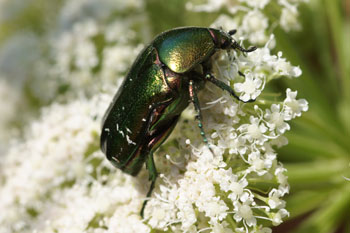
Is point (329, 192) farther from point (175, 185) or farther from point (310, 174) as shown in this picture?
point (175, 185)

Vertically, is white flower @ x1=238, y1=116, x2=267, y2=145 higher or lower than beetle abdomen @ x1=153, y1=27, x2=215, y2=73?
lower

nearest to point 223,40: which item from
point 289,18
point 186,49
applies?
point 186,49

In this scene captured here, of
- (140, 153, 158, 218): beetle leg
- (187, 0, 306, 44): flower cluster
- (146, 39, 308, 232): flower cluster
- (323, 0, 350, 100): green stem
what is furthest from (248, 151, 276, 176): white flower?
(323, 0, 350, 100): green stem

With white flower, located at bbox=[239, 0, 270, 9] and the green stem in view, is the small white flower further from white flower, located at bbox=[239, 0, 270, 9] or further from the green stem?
the green stem

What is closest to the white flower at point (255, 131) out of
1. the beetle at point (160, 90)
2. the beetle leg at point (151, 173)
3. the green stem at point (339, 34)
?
the beetle at point (160, 90)

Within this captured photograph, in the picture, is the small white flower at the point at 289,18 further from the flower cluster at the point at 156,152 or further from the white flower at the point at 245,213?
the white flower at the point at 245,213

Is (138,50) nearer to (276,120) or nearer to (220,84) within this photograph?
(220,84)

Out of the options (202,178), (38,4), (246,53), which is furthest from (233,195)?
(38,4)
